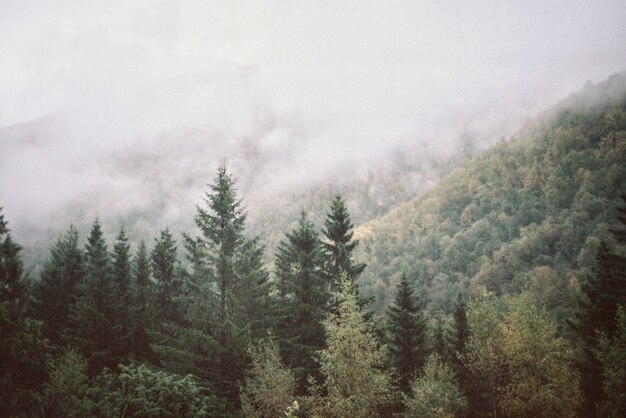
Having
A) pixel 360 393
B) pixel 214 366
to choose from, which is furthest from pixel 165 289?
pixel 360 393

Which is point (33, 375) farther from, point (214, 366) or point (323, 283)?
point (323, 283)

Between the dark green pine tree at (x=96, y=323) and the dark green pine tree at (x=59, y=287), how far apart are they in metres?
3.58

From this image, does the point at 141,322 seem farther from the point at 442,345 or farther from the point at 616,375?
the point at 442,345

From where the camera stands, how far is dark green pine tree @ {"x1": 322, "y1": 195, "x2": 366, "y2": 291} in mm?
26203

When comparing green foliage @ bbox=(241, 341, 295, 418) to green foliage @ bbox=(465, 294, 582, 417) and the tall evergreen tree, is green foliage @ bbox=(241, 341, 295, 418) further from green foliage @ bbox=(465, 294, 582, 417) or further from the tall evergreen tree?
the tall evergreen tree

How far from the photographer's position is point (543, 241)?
151m

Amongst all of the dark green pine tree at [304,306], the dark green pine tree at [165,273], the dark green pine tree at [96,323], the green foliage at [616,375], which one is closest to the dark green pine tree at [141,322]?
the dark green pine tree at [96,323]

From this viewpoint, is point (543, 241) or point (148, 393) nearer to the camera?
point (148, 393)

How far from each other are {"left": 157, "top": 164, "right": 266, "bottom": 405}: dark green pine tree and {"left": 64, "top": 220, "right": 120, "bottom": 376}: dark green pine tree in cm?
832

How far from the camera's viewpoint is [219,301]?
22547 millimetres

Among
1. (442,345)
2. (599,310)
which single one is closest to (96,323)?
(442,345)

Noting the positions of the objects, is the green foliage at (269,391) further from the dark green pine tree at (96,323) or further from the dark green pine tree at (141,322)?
the dark green pine tree at (96,323)

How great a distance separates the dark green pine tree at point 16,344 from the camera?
1293cm

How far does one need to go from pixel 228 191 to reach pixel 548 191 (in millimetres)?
204180
